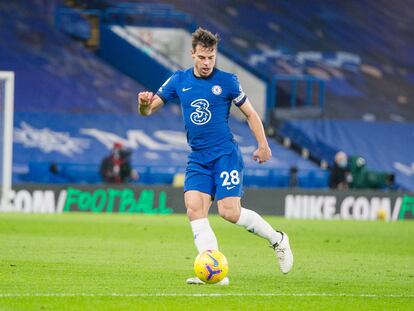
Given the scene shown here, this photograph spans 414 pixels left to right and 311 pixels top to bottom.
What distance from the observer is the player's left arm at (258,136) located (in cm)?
953

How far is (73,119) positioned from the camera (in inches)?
1192

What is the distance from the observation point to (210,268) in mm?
9180

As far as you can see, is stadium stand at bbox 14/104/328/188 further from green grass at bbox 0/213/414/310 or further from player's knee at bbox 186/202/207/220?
player's knee at bbox 186/202/207/220

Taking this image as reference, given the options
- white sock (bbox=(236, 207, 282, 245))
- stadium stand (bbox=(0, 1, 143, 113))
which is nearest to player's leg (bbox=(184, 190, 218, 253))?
white sock (bbox=(236, 207, 282, 245))

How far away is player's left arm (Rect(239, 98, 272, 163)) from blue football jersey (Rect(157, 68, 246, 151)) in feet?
0.34

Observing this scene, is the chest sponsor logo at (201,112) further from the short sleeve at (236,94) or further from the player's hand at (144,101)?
the player's hand at (144,101)

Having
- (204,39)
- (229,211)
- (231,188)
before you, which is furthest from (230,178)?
(204,39)

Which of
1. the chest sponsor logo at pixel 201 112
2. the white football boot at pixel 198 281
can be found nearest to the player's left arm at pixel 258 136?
the chest sponsor logo at pixel 201 112

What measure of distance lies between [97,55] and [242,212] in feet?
71.4

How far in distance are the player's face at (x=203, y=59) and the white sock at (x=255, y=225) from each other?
4.49ft

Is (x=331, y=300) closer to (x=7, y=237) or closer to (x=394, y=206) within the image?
(x=7, y=237)

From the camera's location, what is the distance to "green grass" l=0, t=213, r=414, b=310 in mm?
8133

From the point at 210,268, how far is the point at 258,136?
1.32 m

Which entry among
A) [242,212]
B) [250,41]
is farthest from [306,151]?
[242,212]
